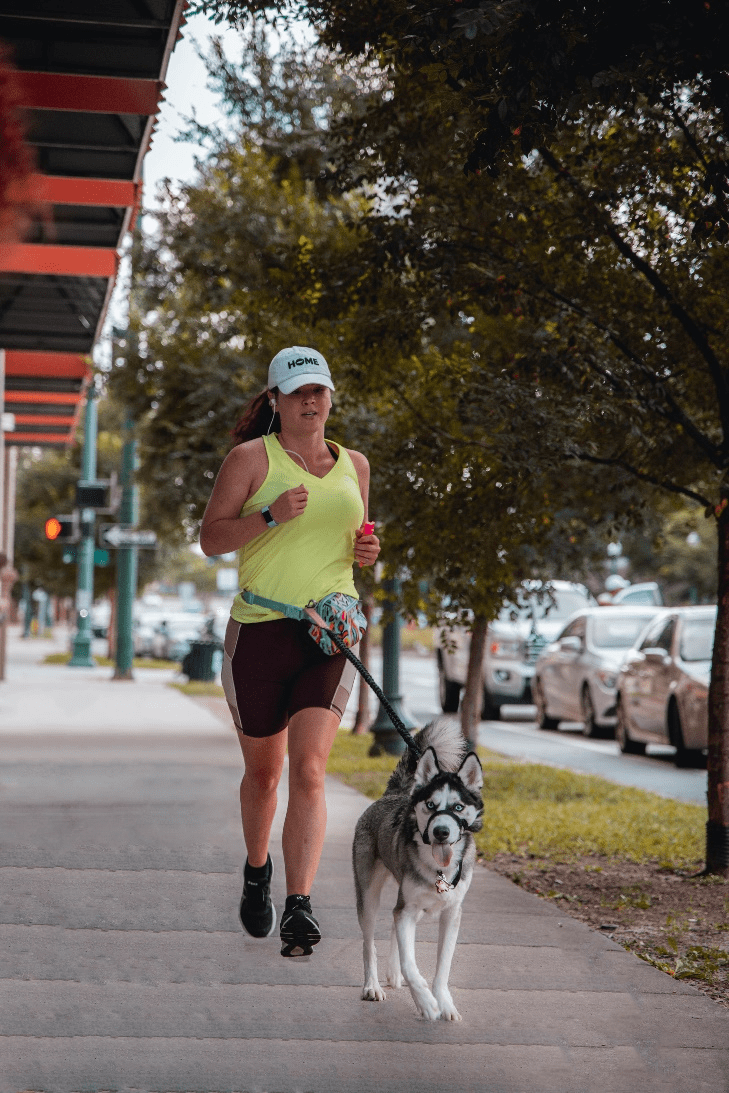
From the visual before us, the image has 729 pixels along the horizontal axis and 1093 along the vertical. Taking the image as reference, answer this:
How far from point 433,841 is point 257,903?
4.09 feet

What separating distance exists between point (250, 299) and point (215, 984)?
6.00m

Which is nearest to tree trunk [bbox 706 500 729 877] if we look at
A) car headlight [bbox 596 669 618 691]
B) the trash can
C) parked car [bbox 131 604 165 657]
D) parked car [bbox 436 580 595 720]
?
car headlight [bbox 596 669 618 691]

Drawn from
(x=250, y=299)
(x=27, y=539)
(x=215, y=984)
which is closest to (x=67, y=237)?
(x=250, y=299)

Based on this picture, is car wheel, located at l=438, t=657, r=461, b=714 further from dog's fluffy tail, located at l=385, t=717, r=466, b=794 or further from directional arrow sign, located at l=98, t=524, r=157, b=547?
dog's fluffy tail, located at l=385, t=717, r=466, b=794

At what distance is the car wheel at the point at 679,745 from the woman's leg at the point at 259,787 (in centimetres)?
1007

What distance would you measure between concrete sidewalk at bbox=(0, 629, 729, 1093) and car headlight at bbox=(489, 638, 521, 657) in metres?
13.5

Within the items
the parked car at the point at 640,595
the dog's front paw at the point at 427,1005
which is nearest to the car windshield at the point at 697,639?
the dog's front paw at the point at 427,1005

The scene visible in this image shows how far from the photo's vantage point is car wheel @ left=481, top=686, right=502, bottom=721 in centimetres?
2200

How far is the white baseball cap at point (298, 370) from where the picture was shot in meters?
4.74

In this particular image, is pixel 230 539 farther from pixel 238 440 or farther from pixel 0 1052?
pixel 0 1052

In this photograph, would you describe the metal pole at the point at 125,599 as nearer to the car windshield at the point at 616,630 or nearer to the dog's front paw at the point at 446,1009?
the car windshield at the point at 616,630

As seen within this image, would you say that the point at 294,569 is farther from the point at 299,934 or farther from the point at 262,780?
the point at 299,934

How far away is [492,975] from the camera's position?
16.7 feet

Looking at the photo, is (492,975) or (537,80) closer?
(537,80)
